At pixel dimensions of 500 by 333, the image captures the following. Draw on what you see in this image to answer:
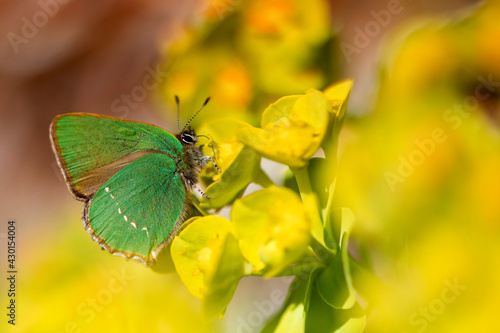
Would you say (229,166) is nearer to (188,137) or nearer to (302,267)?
(302,267)

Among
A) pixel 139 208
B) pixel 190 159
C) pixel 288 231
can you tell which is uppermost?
→ pixel 288 231

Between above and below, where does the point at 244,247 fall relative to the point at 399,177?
below

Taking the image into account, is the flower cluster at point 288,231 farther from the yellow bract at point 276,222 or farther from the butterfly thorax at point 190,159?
the butterfly thorax at point 190,159

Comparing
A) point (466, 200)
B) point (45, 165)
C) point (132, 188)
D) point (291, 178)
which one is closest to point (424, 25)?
point (291, 178)

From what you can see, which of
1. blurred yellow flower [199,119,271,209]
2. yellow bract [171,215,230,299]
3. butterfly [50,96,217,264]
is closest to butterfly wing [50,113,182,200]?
butterfly [50,96,217,264]

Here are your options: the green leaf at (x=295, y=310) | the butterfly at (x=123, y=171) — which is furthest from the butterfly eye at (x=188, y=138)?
the green leaf at (x=295, y=310)

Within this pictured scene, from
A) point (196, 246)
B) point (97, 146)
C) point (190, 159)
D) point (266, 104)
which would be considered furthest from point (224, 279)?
point (266, 104)

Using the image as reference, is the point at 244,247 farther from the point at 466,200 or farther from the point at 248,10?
the point at 248,10

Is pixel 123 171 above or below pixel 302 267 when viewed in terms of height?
below
